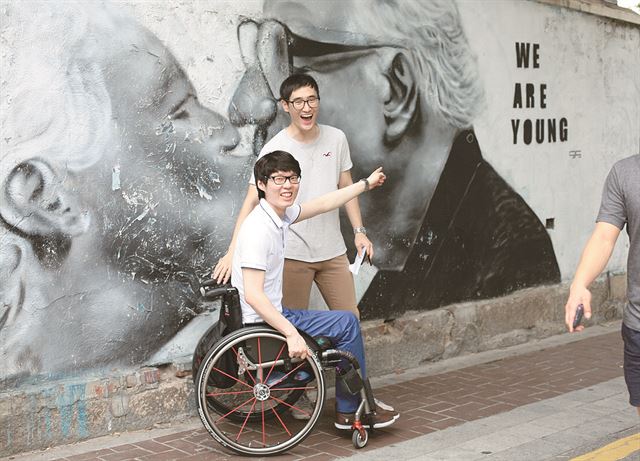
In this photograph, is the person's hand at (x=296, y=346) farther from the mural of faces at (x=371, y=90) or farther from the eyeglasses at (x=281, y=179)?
the mural of faces at (x=371, y=90)

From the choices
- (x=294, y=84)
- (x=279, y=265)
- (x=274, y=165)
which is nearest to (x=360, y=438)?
(x=279, y=265)

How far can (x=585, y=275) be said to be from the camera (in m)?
3.78

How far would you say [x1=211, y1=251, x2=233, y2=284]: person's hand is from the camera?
5250 mm

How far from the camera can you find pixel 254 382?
16.3 ft

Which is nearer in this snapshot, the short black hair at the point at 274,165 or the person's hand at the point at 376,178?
the short black hair at the point at 274,165

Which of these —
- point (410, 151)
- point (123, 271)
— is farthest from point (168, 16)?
point (410, 151)

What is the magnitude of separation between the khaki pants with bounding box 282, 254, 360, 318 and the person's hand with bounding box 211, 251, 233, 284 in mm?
459

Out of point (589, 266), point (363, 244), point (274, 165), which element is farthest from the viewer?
point (363, 244)

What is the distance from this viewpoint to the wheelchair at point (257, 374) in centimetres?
488

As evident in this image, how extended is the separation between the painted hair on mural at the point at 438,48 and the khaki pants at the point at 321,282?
205 centimetres

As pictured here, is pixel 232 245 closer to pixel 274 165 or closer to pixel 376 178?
pixel 274 165

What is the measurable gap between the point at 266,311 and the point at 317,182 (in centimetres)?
110

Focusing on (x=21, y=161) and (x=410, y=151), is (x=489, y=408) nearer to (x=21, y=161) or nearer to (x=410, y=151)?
(x=410, y=151)

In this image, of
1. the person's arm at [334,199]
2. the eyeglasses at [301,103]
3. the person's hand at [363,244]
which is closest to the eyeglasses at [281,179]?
the person's arm at [334,199]
